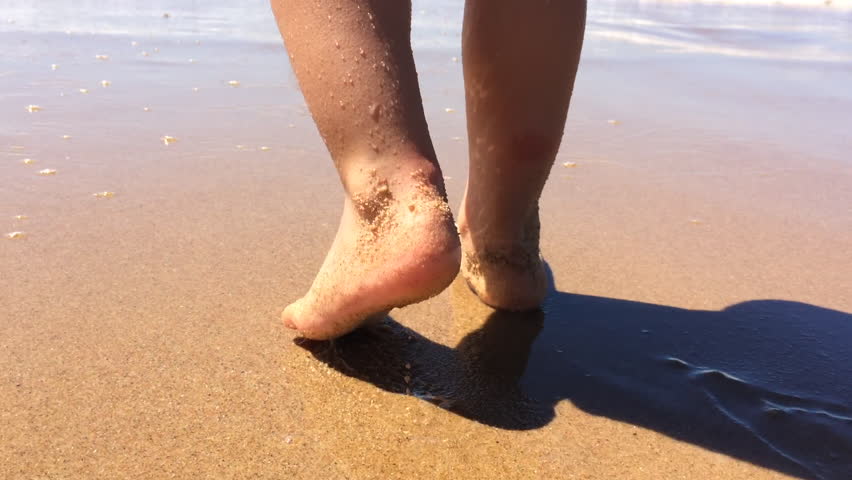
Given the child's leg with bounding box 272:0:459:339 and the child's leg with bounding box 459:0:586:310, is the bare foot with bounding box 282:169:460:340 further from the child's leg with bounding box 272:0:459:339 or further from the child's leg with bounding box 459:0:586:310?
the child's leg with bounding box 459:0:586:310

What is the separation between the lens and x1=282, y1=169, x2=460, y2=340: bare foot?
1.03m

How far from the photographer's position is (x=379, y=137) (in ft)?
3.50

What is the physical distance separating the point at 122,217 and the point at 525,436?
1.12 meters

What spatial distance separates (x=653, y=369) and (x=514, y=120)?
47cm

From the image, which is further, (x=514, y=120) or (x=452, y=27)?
(x=452, y=27)

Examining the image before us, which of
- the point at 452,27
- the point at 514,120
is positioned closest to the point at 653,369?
the point at 514,120

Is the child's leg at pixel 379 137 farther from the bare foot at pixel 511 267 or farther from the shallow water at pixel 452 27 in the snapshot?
the shallow water at pixel 452 27

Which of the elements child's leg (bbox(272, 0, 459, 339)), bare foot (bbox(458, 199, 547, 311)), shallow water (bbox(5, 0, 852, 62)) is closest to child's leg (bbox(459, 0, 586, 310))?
bare foot (bbox(458, 199, 547, 311))

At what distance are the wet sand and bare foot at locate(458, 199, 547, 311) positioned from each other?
0.11ft

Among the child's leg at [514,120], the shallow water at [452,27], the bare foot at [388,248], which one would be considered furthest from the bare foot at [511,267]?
the shallow water at [452,27]

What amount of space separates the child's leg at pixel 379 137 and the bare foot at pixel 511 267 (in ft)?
1.30

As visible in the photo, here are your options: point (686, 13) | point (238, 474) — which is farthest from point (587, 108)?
point (686, 13)

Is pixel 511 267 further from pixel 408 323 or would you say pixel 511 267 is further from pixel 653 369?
pixel 653 369

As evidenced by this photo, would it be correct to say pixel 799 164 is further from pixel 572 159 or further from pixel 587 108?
pixel 587 108
